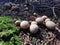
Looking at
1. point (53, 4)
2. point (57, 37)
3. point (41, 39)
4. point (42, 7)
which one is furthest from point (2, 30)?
point (53, 4)

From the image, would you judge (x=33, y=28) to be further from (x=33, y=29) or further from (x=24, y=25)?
(x=24, y=25)

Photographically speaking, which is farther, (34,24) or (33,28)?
(34,24)

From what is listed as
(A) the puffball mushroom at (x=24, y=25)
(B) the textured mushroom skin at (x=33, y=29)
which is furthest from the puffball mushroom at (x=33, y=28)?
(A) the puffball mushroom at (x=24, y=25)

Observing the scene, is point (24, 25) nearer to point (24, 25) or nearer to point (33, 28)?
point (24, 25)

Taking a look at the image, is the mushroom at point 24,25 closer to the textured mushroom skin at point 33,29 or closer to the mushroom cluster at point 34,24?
the mushroom cluster at point 34,24

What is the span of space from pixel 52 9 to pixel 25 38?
54.7 inches

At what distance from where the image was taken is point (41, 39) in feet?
11.1

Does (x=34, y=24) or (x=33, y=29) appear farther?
(x=34, y=24)

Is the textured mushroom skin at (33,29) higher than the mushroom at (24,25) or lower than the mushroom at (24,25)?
lower

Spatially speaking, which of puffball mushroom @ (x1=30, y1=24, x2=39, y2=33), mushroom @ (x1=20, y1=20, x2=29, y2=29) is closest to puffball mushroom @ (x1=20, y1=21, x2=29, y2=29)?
mushroom @ (x1=20, y1=20, x2=29, y2=29)

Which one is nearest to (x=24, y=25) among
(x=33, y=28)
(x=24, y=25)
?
(x=24, y=25)

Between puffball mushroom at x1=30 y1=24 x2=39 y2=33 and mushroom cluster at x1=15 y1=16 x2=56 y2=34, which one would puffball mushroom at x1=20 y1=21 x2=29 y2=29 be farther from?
puffball mushroom at x1=30 y1=24 x2=39 y2=33

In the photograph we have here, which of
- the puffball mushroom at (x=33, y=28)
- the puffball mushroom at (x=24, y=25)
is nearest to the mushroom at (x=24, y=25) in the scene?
the puffball mushroom at (x=24, y=25)

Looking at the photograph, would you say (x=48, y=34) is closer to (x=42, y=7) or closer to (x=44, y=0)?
(x=42, y=7)
